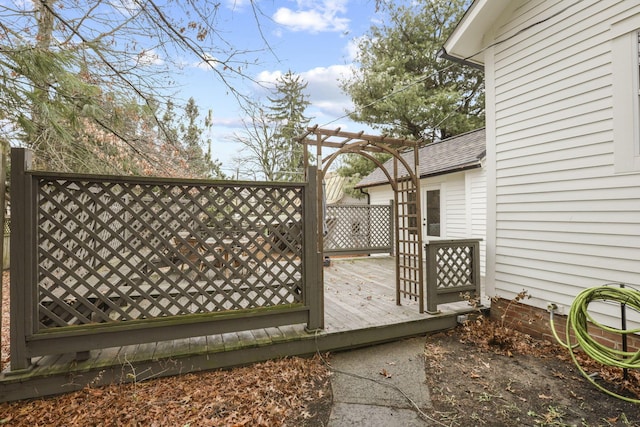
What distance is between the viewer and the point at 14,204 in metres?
2.33

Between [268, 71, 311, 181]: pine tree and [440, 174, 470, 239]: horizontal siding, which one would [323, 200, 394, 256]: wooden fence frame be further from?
[268, 71, 311, 181]: pine tree

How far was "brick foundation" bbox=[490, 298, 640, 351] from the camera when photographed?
9.73ft

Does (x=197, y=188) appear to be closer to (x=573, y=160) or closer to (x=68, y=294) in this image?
(x=68, y=294)

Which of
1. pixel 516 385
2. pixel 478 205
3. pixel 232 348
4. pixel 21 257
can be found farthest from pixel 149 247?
pixel 478 205

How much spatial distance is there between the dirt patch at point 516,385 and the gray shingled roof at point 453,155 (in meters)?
4.00

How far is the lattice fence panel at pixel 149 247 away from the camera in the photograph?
249cm

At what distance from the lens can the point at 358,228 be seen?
8.73 metres

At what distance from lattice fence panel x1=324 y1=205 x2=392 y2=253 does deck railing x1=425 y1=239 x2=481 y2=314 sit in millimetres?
4356

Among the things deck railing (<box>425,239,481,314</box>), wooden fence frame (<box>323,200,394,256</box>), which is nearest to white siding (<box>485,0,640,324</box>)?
deck railing (<box>425,239,481,314</box>)

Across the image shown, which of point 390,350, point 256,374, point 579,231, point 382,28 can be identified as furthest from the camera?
point 382,28

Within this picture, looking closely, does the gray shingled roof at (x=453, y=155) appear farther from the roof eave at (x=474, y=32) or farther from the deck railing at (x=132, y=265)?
the deck railing at (x=132, y=265)

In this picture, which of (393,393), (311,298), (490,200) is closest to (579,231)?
(490,200)

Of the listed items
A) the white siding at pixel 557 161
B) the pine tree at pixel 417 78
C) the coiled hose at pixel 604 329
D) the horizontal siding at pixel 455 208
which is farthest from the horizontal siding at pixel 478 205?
the pine tree at pixel 417 78

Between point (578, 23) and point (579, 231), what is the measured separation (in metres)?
2.20
